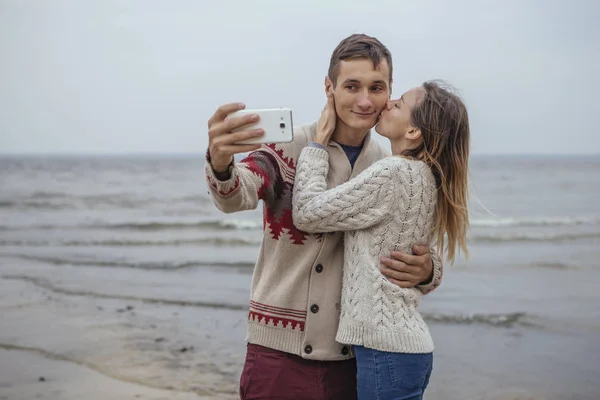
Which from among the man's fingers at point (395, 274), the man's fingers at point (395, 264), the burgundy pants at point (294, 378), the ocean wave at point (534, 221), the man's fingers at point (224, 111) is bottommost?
the ocean wave at point (534, 221)

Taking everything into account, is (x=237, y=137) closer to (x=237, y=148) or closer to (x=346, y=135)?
(x=237, y=148)

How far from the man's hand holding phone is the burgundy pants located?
2.83 feet

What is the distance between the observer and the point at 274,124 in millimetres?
2096

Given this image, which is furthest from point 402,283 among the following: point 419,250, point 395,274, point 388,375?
point 388,375

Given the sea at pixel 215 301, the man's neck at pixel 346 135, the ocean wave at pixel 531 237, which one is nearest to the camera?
the man's neck at pixel 346 135

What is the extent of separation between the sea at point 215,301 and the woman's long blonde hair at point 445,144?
0.28 feet

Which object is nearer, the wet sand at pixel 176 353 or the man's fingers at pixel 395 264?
the man's fingers at pixel 395 264

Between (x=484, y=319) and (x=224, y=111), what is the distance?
20.2 feet

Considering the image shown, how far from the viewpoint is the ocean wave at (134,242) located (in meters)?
12.9

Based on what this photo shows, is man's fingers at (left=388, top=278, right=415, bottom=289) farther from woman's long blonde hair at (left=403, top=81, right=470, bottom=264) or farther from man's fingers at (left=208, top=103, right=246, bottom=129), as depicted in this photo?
man's fingers at (left=208, top=103, right=246, bottom=129)

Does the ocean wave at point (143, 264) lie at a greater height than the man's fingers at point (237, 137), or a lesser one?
lesser

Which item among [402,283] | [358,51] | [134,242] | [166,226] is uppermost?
[358,51]

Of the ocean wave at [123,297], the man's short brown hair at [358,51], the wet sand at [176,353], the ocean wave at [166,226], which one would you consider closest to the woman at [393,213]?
the man's short brown hair at [358,51]

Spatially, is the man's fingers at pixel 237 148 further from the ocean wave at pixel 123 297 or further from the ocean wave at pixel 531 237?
the ocean wave at pixel 531 237
